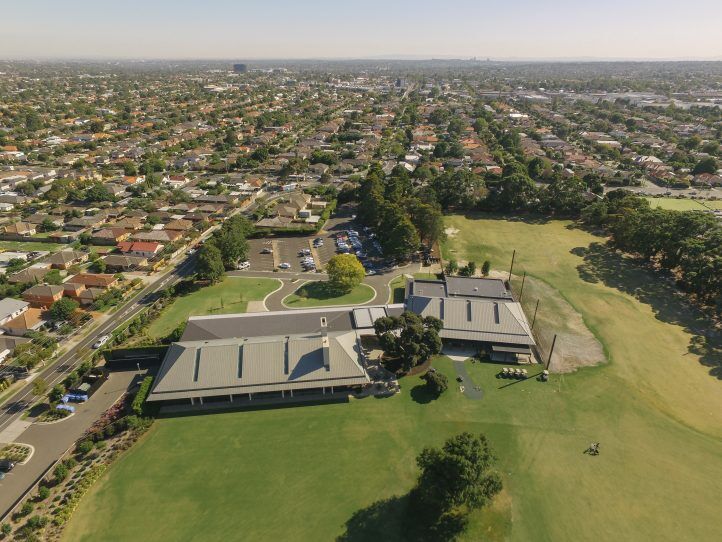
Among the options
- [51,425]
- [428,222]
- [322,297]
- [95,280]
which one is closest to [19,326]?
[95,280]

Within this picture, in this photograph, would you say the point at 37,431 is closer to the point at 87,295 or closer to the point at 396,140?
the point at 87,295

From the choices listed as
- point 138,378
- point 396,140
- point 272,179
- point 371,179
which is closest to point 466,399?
point 138,378

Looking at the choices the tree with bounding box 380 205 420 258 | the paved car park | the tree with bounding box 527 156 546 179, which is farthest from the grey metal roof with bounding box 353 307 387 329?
the tree with bounding box 527 156 546 179

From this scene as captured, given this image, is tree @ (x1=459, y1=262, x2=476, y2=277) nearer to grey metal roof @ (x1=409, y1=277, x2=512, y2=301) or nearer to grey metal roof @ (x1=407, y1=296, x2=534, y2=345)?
grey metal roof @ (x1=409, y1=277, x2=512, y2=301)

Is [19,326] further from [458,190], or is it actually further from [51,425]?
[458,190]

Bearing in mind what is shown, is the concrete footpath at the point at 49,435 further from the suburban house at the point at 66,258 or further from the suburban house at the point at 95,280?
the suburban house at the point at 66,258

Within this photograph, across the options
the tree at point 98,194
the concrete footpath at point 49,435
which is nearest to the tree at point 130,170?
the tree at point 98,194
